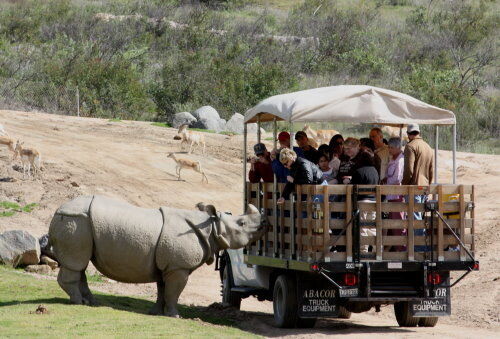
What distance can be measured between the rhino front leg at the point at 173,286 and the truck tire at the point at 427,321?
361cm

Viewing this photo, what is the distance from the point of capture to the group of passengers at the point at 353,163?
1378cm

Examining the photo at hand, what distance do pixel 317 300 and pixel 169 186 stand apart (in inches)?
584

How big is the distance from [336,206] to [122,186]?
14727 millimetres

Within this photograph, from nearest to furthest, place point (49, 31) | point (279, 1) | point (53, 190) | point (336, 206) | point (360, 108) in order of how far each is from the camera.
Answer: point (336, 206) → point (360, 108) → point (53, 190) → point (49, 31) → point (279, 1)

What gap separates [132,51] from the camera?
186 feet

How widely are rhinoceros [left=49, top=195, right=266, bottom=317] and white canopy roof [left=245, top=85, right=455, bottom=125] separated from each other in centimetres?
168

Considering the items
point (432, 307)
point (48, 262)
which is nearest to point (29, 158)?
point (48, 262)

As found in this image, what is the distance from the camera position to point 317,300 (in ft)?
45.2

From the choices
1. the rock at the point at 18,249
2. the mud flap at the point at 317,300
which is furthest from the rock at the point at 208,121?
the mud flap at the point at 317,300

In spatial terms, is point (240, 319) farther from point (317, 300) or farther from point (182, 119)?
point (182, 119)

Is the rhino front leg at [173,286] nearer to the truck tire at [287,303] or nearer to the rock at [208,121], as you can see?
the truck tire at [287,303]

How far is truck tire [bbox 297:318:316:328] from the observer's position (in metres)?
14.2

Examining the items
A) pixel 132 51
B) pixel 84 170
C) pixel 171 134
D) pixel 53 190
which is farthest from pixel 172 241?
pixel 132 51

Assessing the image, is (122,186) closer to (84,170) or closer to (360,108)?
(84,170)
